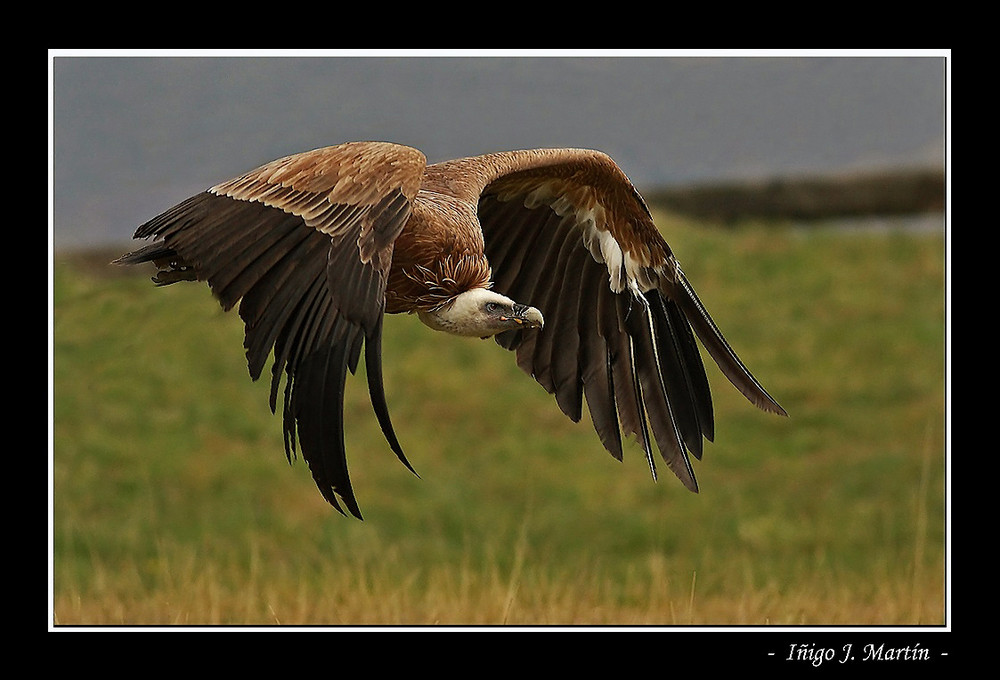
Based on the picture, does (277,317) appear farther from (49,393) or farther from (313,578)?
(313,578)

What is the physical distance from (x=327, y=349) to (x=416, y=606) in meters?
2.48

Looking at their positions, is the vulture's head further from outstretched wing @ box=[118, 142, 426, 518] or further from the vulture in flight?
outstretched wing @ box=[118, 142, 426, 518]

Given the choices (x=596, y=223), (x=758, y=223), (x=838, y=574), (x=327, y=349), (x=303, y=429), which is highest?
(x=758, y=223)

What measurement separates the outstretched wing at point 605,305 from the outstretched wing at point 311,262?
1509 millimetres

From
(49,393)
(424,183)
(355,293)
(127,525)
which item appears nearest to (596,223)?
(424,183)

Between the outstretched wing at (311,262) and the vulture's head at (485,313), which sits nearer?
the outstretched wing at (311,262)

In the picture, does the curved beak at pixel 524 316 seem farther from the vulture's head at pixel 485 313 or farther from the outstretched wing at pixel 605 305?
the outstretched wing at pixel 605 305


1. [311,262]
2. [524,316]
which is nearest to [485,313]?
[524,316]

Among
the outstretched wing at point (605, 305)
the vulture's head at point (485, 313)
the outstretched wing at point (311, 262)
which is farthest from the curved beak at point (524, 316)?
the outstretched wing at point (605, 305)

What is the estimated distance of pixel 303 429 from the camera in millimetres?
3951

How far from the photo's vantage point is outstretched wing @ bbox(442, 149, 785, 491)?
19.2 feet

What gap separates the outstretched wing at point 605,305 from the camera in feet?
19.2

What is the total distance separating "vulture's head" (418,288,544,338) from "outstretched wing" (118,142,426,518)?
556 millimetres

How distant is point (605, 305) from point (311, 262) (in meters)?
2.28
